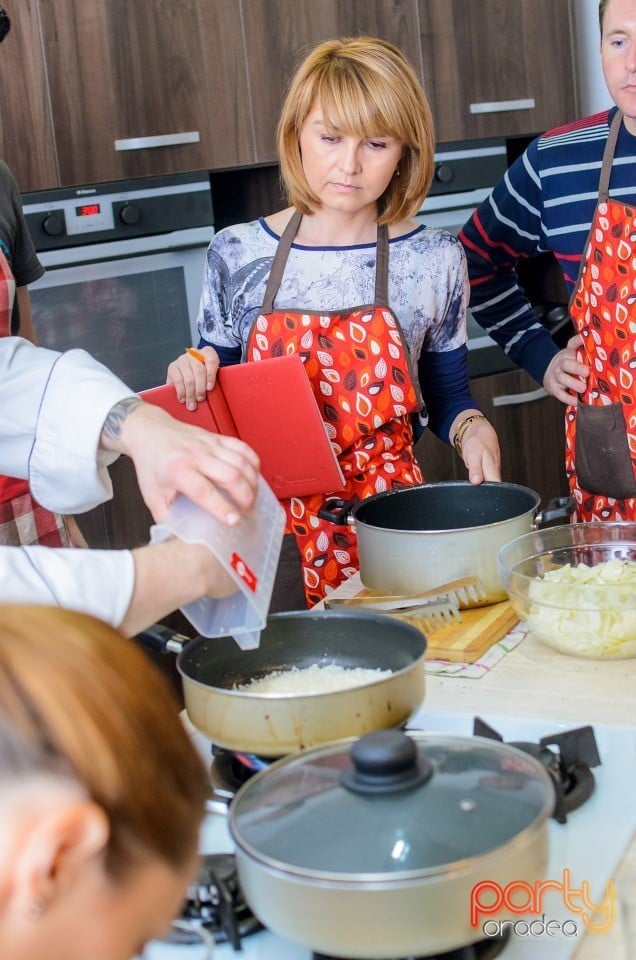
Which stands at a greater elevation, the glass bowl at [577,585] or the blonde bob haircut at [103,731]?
the blonde bob haircut at [103,731]

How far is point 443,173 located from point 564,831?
2530 mm

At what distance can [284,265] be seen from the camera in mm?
1918

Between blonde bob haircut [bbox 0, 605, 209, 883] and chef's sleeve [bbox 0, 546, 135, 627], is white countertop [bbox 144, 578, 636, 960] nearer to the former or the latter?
chef's sleeve [bbox 0, 546, 135, 627]

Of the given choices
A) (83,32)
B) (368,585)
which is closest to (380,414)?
(368,585)

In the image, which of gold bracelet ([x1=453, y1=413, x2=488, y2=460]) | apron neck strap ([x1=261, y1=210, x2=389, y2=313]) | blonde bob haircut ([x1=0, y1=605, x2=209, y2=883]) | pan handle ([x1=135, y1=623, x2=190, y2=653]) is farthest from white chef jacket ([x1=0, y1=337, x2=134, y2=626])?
gold bracelet ([x1=453, y1=413, x2=488, y2=460])

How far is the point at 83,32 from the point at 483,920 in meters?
2.33

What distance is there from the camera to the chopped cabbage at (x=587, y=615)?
1.27 meters

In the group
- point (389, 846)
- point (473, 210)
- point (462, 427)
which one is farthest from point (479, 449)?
point (473, 210)

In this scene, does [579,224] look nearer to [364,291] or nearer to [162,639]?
[364,291]

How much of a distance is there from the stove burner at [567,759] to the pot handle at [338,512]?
1.70ft

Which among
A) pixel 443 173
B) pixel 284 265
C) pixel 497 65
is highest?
pixel 497 65

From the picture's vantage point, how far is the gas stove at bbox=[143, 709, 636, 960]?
2.72ft

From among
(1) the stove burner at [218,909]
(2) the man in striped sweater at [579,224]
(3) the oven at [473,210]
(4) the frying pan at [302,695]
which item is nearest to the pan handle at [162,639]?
(4) the frying pan at [302,695]

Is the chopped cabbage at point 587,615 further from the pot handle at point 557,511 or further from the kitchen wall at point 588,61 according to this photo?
the kitchen wall at point 588,61
